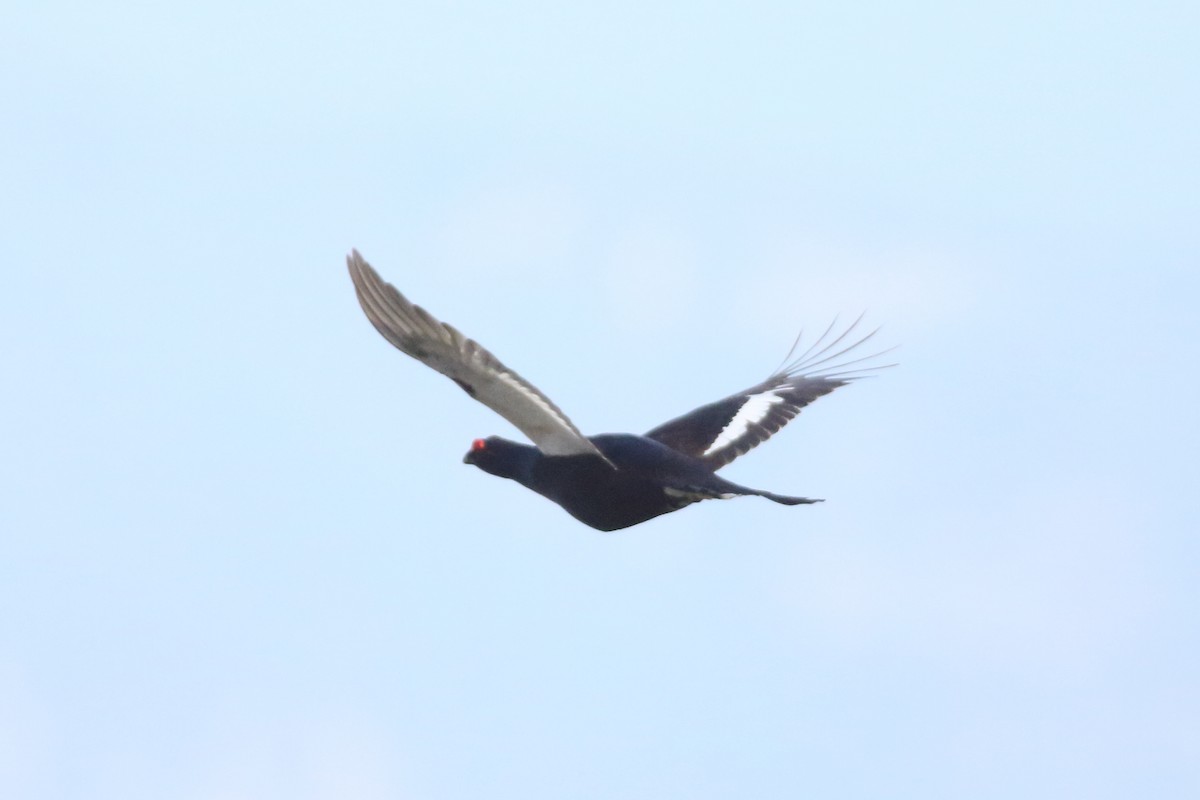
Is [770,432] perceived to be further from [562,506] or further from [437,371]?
[437,371]

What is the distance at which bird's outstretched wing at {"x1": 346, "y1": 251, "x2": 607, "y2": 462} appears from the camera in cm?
1261

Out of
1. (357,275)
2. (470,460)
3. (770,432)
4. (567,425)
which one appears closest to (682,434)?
(770,432)

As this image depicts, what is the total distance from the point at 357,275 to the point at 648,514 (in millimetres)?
3395

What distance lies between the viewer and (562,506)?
48.2 feet

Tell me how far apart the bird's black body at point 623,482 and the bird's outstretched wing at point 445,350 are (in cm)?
98

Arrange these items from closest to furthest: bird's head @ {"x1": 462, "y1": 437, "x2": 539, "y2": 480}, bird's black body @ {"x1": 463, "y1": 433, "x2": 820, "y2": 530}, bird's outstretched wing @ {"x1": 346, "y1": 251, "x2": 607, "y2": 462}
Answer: bird's outstretched wing @ {"x1": 346, "y1": 251, "x2": 607, "y2": 462}, bird's black body @ {"x1": 463, "y1": 433, "x2": 820, "y2": 530}, bird's head @ {"x1": 462, "y1": 437, "x2": 539, "y2": 480}

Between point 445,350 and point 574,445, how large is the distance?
1.83 m

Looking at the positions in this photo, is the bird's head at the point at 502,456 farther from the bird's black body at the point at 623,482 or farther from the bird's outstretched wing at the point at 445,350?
the bird's outstretched wing at the point at 445,350

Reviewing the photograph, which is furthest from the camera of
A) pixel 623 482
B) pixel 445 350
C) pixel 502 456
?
pixel 502 456

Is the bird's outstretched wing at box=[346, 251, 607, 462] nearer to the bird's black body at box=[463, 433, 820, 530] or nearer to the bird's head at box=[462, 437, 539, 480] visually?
the bird's black body at box=[463, 433, 820, 530]

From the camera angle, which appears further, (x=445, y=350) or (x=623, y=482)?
(x=623, y=482)

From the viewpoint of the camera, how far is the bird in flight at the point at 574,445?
12719 millimetres

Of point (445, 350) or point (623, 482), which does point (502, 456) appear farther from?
point (445, 350)

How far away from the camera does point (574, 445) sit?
46.5 feet
